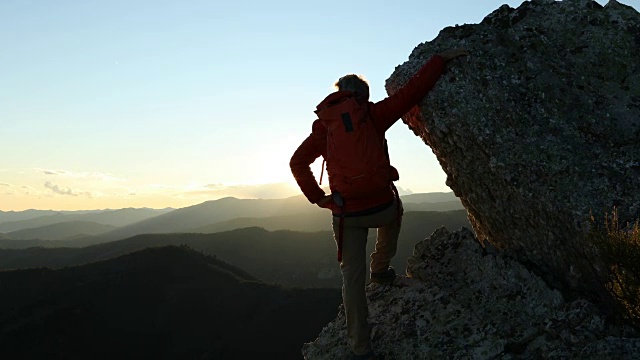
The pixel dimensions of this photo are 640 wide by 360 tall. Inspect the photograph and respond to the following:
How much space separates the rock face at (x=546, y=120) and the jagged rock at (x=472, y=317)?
470mm

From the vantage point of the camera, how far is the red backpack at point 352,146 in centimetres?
578

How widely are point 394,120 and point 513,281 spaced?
3.04 meters

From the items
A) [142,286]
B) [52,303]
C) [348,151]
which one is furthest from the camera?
[142,286]

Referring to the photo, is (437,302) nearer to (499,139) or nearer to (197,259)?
(499,139)

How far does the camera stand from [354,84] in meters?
6.21

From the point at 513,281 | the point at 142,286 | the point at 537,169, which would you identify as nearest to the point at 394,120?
the point at 537,169

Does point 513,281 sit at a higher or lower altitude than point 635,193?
lower

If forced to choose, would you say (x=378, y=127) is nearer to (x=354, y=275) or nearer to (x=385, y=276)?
(x=354, y=275)

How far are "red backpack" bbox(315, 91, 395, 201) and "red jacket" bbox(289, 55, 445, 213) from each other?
21cm

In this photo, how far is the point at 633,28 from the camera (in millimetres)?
6473

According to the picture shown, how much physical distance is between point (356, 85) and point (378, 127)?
679 millimetres

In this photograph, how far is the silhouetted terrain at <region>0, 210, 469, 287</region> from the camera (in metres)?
74.7

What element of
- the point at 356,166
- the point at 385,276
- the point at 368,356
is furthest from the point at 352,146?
the point at 385,276

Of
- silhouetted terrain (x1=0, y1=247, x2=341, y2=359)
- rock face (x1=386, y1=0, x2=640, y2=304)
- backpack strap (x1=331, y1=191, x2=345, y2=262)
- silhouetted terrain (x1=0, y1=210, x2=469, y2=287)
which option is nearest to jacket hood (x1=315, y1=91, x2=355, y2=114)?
backpack strap (x1=331, y1=191, x2=345, y2=262)
